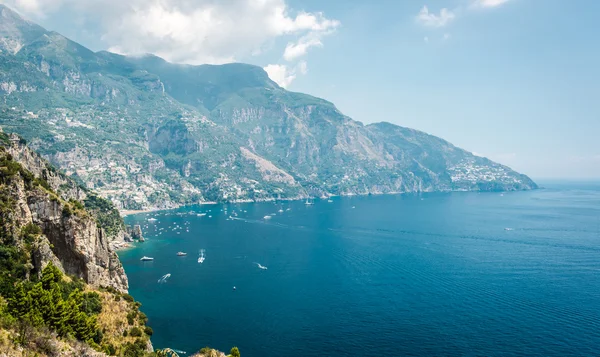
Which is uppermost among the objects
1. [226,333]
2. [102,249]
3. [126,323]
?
[102,249]

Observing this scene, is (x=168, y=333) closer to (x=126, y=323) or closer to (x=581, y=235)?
(x=126, y=323)

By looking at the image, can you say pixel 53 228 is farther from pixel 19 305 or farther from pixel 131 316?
pixel 19 305

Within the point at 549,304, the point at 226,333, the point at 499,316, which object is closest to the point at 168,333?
the point at 226,333

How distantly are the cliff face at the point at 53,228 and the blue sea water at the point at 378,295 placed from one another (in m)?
17.7

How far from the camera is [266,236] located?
185375 millimetres

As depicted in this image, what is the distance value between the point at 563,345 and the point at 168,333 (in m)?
73.9

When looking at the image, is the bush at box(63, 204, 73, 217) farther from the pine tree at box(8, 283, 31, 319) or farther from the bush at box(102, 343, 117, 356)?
the bush at box(102, 343, 117, 356)

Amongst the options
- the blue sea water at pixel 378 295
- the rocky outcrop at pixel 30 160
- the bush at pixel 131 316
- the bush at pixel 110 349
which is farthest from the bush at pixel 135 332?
the rocky outcrop at pixel 30 160

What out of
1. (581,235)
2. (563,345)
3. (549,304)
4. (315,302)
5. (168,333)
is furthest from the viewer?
(581,235)

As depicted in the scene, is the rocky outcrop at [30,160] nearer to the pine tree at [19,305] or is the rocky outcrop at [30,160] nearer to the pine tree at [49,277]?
the pine tree at [49,277]

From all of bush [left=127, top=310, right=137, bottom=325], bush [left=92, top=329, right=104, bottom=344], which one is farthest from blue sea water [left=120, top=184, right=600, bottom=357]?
bush [left=92, top=329, right=104, bottom=344]

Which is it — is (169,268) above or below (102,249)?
below

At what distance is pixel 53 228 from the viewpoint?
221ft

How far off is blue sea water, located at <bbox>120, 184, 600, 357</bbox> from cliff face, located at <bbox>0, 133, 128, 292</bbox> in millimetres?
17681
